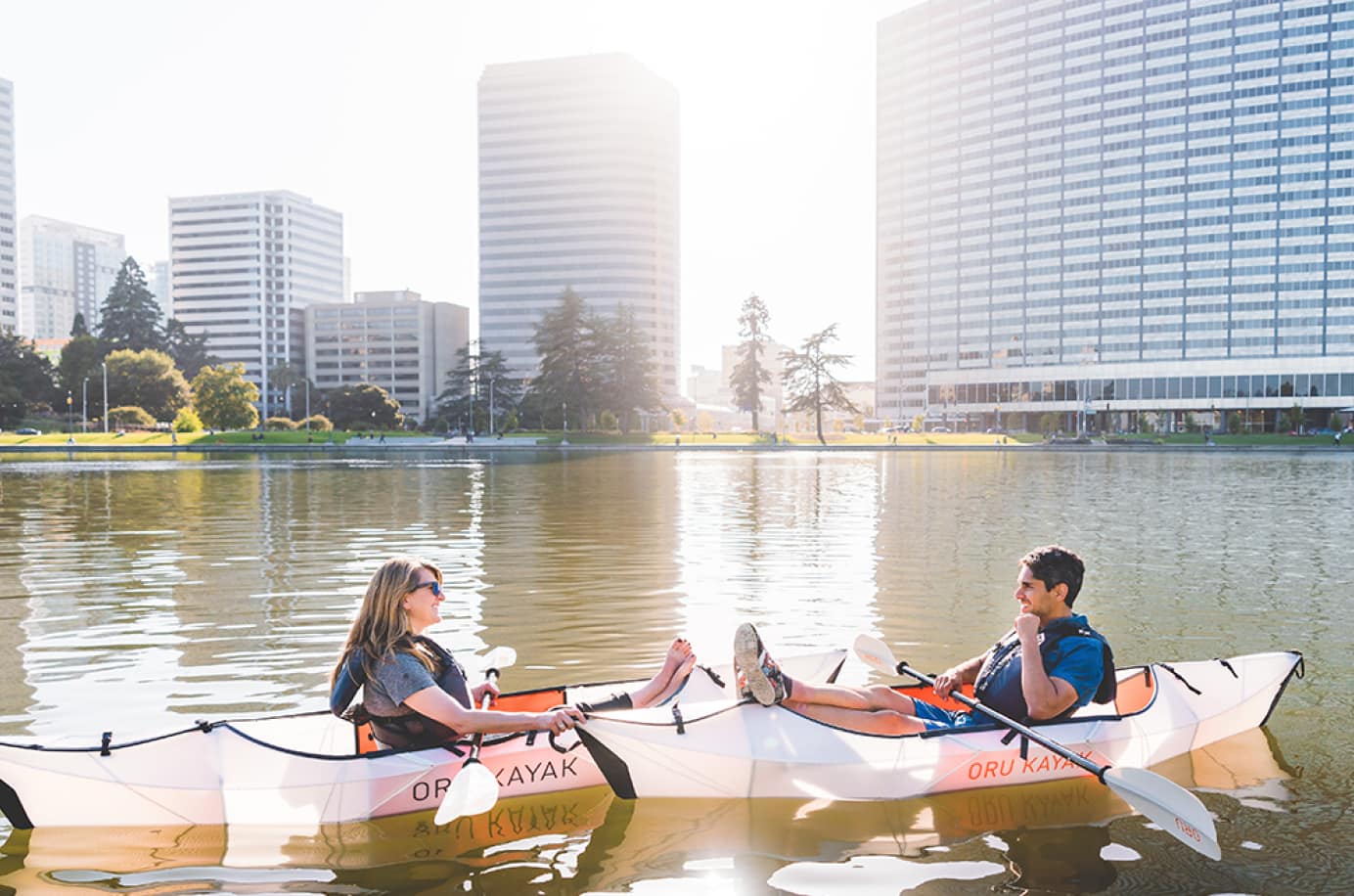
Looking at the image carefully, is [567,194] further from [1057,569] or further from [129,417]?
[1057,569]

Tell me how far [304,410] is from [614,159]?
77.2m

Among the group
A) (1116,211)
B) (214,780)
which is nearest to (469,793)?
(214,780)

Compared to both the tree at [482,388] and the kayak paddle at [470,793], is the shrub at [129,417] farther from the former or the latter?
the kayak paddle at [470,793]

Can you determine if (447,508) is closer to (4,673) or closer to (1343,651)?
(4,673)

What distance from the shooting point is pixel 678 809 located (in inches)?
310

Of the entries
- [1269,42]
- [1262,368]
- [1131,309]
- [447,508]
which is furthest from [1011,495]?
[1269,42]

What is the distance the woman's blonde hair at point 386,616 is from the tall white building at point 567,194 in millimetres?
185924

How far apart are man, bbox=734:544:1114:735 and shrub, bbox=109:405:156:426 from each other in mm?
120207

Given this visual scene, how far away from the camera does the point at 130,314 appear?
15888 cm

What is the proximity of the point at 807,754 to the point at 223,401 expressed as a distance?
114272 millimetres

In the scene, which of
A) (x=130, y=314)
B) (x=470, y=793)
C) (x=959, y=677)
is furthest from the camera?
(x=130, y=314)

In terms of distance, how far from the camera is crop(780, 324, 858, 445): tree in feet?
366

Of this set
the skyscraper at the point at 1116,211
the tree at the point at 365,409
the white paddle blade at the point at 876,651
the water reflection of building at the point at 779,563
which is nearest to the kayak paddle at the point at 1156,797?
the white paddle blade at the point at 876,651

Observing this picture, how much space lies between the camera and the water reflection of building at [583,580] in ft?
42.9
